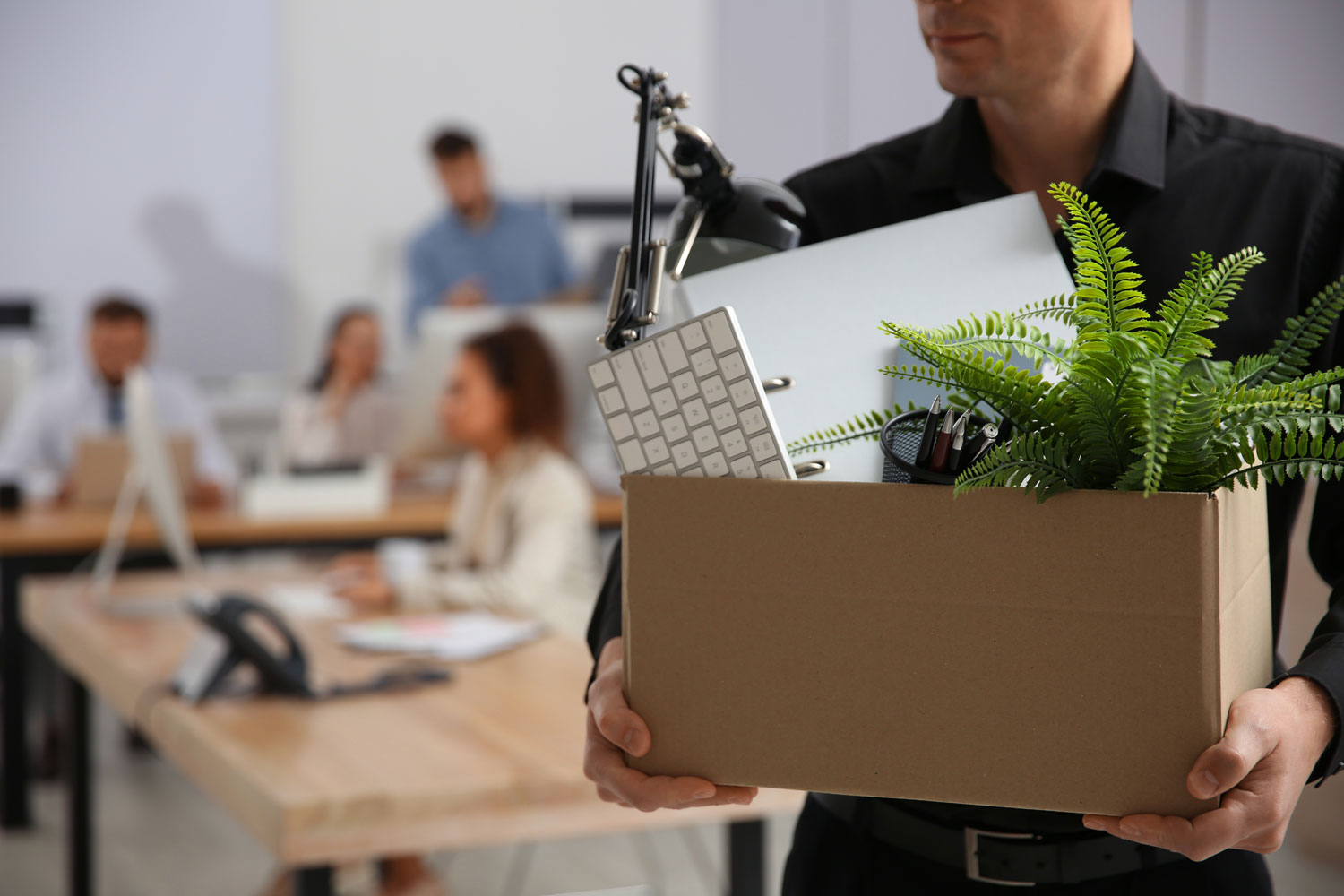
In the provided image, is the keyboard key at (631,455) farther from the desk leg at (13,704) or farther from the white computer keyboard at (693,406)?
the desk leg at (13,704)

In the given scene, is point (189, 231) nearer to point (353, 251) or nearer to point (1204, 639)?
point (353, 251)

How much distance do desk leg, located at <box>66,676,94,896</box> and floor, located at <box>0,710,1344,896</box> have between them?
0.38m

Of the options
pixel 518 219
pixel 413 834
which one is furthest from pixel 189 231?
pixel 413 834

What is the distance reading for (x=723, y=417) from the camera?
73cm

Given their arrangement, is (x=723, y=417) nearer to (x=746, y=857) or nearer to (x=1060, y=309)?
(x=1060, y=309)

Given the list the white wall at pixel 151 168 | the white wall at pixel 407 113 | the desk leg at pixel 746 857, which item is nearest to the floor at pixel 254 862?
the desk leg at pixel 746 857

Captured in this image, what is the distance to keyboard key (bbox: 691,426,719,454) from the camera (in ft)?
2.39

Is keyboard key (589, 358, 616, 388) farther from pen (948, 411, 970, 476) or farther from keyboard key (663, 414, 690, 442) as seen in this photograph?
pen (948, 411, 970, 476)

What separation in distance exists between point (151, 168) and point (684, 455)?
604 cm

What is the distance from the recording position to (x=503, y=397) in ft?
10.0

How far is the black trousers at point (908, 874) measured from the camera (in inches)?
37.5

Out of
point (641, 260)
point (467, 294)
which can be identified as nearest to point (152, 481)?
point (641, 260)

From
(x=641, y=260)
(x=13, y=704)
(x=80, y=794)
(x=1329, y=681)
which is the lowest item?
(x=13, y=704)

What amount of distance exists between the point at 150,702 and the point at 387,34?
499 cm
